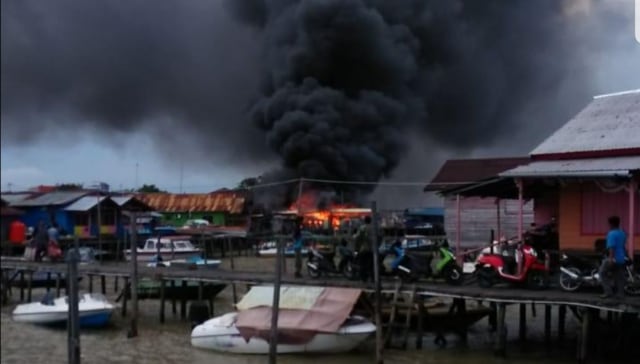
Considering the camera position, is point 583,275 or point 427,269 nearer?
point 583,275

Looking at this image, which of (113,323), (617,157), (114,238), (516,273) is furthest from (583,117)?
(114,238)

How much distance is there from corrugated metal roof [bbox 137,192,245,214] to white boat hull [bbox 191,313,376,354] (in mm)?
30868

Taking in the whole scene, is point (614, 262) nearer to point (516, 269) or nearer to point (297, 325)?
point (516, 269)

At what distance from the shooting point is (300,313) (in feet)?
54.9

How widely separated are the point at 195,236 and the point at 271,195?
627 centimetres

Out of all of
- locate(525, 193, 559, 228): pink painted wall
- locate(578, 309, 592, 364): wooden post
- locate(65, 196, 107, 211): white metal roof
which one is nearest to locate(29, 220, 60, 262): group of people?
locate(525, 193, 559, 228): pink painted wall

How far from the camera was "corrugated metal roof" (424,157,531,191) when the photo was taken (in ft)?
129

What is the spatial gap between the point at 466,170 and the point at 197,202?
16832 mm

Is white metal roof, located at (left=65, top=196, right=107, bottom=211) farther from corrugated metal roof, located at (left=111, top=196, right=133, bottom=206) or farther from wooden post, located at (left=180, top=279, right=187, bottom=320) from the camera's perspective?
wooden post, located at (left=180, top=279, right=187, bottom=320)

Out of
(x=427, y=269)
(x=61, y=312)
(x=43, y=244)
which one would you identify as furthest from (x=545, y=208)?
(x=43, y=244)

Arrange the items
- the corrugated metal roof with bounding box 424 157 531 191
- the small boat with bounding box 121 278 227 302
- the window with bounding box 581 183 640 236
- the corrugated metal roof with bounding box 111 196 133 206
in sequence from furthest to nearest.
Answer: the corrugated metal roof with bounding box 111 196 133 206
the corrugated metal roof with bounding box 424 157 531 191
the small boat with bounding box 121 278 227 302
the window with bounding box 581 183 640 236

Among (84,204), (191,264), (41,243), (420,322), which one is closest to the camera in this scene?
(420,322)

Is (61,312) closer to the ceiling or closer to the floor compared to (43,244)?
closer to the floor

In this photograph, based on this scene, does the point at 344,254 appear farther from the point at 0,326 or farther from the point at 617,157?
the point at 0,326
